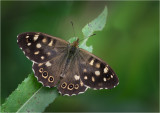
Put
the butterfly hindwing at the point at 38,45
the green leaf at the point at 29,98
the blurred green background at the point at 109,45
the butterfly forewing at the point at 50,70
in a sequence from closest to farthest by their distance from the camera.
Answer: the green leaf at the point at 29,98, the butterfly forewing at the point at 50,70, the butterfly hindwing at the point at 38,45, the blurred green background at the point at 109,45

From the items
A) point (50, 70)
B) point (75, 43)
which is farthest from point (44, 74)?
point (75, 43)

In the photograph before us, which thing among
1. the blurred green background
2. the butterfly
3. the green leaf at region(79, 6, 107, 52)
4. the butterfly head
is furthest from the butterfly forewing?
the blurred green background

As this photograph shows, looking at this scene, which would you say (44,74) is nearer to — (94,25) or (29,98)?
(29,98)

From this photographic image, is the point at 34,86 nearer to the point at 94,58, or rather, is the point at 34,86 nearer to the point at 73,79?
the point at 73,79

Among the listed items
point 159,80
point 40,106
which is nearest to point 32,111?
point 40,106

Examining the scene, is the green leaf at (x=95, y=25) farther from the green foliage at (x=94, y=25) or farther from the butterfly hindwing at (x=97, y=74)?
the butterfly hindwing at (x=97, y=74)

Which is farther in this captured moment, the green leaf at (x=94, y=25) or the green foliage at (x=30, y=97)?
the green leaf at (x=94, y=25)

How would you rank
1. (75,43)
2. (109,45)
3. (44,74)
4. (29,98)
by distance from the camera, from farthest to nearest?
(109,45), (75,43), (44,74), (29,98)

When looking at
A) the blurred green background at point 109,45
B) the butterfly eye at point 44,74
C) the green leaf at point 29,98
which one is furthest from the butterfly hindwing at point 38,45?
the blurred green background at point 109,45
